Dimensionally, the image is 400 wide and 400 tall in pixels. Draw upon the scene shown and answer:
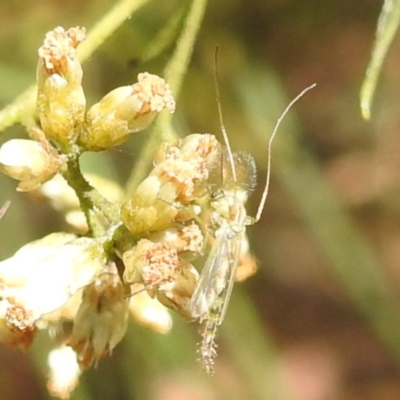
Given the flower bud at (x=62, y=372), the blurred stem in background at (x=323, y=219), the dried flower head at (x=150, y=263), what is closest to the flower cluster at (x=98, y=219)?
the dried flower head at (x=150, y=263)

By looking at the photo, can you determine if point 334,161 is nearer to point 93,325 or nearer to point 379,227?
point 379,227

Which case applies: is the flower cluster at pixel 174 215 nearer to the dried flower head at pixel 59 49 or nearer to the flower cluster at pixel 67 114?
the flower cluster at pixel 67 114

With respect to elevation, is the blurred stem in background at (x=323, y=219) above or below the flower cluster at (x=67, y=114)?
below

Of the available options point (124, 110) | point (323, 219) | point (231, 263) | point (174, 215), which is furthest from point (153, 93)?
point (323, 219)

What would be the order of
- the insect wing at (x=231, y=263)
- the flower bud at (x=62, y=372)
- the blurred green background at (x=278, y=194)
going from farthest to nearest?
the blurred green background at (x=278, y=194), the flower bud at (x=62, y=372), the insect wing at (x=231, y=263)

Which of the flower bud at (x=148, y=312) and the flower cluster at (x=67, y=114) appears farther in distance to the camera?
the flower bud at (x=148, y=312)

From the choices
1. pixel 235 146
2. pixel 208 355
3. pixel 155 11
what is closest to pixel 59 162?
pixel 208 355

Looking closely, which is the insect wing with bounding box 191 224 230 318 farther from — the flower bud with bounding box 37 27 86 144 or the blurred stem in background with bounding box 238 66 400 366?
the blurred stem in background with bounding box 238 66 400 366

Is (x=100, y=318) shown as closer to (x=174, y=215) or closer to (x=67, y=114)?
(x=174, y=215)
